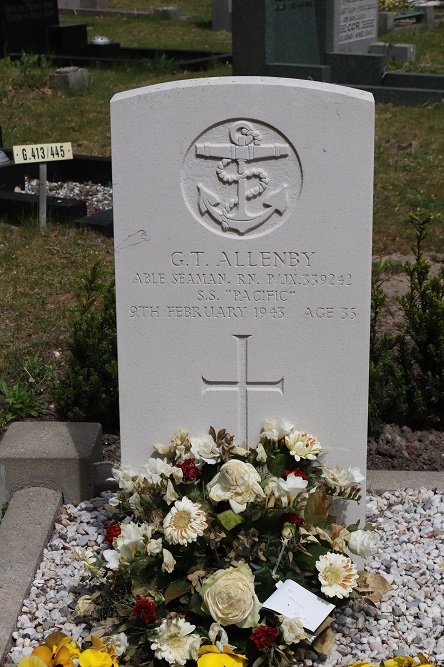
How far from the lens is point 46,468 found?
3791 mm

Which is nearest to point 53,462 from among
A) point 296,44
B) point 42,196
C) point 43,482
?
point 43,482

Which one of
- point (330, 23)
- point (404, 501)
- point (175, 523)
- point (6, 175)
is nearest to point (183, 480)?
point (175, 523)

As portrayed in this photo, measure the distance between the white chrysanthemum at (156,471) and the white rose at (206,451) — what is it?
0.10 meters

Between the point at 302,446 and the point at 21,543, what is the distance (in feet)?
3.47

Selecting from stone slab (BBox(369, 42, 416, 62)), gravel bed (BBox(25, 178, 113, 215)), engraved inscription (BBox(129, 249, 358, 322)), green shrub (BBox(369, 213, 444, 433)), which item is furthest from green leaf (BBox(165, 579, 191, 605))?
stone slab (BBox(369, 42, 416, 62))

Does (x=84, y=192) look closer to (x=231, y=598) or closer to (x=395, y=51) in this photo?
(x=231, y=598)

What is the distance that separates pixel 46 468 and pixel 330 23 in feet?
32.9

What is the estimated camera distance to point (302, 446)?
129 inches

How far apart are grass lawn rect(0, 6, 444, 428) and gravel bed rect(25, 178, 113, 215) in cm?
85

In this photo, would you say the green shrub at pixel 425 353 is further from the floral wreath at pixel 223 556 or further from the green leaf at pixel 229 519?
the green leaf at pixel 229 519

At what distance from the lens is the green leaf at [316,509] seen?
3166 millimetres

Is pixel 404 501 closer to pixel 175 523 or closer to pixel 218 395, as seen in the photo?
pixel 218 395

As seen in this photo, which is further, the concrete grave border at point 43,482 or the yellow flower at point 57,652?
the concrete grave border at point 43,482

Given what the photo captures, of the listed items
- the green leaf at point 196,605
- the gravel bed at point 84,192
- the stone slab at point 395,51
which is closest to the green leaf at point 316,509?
the green leaf at point 196,605
